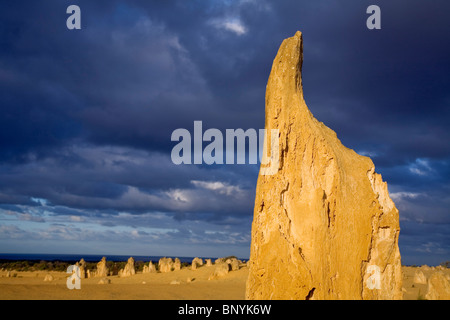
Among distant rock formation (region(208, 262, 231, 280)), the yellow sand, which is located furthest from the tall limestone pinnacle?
distant rock formation (region(208, 262, 231, 280))

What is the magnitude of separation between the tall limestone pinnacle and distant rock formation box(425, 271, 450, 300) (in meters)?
4.05

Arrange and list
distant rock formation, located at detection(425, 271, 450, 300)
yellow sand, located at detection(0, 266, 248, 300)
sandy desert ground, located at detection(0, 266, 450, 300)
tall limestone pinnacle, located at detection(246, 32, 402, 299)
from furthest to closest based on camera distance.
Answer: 1. yellow sand, located at detection(0, 266, 248, 300)
2. sandy desert ground, located at detection(0, 266, 450, 300)
3. distant rock formation, located at detection(425, 271, 450, 300)
4. tall limestone pinnacle, located at detection(246, 32, 402, 299)

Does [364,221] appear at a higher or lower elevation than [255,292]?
higher

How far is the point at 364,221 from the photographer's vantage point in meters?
9.96

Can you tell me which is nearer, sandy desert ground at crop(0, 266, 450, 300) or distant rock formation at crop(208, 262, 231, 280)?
sandy desert ground at crop(0, 266, 450, 300)

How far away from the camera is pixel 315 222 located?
31.6 feet

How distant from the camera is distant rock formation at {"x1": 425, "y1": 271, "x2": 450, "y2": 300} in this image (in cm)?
1286

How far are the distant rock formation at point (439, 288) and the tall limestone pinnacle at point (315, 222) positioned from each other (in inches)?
159

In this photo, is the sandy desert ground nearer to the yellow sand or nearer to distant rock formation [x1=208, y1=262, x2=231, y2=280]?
the yellow sand

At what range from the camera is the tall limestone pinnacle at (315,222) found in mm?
9578
